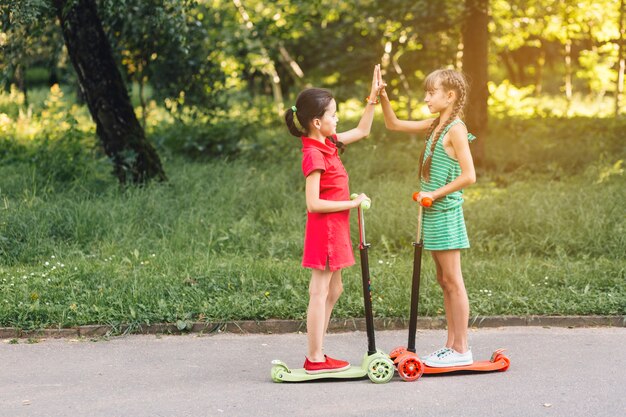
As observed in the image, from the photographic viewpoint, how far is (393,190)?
10445 millimetres

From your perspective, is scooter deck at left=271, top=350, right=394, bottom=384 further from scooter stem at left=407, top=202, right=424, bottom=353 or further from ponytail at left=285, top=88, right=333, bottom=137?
ponytail at left=285, top=88, right=333, bottom=137

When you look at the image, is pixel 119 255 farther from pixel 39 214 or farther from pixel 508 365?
pixel 508 365

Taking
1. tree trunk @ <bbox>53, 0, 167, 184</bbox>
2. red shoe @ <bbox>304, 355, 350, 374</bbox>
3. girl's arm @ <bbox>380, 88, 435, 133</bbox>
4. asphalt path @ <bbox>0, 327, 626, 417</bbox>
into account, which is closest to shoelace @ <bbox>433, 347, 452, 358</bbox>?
asphalt path @ <bbox>0, 327, 626, 417</bbox>

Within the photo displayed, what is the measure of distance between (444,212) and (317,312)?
96 cm

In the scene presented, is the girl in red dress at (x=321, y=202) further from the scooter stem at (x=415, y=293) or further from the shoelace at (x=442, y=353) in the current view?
the shoelace at (x=442, y=353)

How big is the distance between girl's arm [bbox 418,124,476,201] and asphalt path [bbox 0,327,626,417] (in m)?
1.11

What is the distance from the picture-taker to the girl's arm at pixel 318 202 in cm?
498

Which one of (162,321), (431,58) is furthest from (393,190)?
(431,58)

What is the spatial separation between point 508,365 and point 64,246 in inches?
184

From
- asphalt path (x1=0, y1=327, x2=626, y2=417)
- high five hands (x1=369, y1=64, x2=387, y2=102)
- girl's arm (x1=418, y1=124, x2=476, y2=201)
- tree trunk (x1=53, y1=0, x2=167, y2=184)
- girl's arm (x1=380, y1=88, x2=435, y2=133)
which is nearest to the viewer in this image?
asphalt path (x1=0, y1=327, x2=626, y2=417)

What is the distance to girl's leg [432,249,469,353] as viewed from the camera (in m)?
5.29

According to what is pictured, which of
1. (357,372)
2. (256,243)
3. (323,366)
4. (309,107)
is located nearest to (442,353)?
(357,372)

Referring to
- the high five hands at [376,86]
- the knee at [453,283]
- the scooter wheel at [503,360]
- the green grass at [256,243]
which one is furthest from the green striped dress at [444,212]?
the green grass at [256,243]

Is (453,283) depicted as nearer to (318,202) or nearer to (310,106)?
(318,202)
